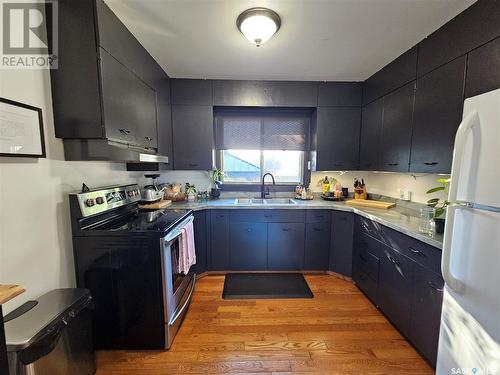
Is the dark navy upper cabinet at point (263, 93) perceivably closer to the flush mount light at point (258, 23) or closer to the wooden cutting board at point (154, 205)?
the flush mount light at point (258, 23)

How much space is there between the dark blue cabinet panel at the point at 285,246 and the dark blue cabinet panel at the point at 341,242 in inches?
14.7

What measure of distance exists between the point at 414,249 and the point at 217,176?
89.9 inches

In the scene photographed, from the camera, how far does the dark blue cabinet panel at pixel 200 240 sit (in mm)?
2539

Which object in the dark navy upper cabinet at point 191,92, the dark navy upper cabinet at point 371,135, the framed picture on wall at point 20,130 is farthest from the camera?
the dark navy upper cabinet at point 191,92

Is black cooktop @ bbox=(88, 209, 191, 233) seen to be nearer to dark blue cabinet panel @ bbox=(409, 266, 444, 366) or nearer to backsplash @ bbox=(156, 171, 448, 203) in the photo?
backsplash @ bbox=(156, 171, 448, 203)

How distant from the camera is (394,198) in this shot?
2574 millimetres

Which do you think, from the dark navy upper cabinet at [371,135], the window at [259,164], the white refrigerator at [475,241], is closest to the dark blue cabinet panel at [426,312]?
the white refrigerator at [475,241]

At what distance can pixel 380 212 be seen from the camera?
2.24 metres

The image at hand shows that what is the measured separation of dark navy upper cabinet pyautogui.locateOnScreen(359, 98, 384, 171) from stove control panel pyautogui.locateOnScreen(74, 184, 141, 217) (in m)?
2.67

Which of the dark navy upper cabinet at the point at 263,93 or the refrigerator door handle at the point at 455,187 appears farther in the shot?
the dark navy upper cabinet at the point at 263,93

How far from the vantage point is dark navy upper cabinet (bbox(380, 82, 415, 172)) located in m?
1.99

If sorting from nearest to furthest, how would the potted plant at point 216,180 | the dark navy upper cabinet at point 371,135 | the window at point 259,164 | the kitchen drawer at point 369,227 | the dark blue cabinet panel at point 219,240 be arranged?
the kitchen drawer at point 369,227 < the dark navy upper cabinet at point 371,135 < the dark blue cabinet panel at point 219,240 < the potted plant at point 216,180 < the window at point 259,164

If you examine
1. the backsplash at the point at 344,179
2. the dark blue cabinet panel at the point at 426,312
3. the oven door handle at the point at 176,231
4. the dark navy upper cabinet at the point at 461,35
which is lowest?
the dark blue cabinet panel at the point at 426,312

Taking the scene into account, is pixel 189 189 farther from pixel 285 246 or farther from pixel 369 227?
pixel 369 227
